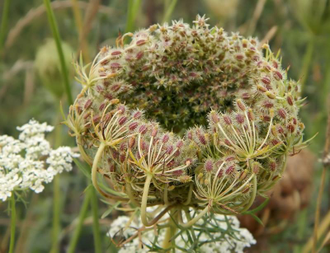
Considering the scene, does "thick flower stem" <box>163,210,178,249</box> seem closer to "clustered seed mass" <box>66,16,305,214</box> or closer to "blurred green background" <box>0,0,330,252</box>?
"clustered seed mass" <box>66,16,305,214</box>

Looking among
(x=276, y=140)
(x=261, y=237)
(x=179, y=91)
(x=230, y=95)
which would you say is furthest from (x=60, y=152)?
(x=261, y=237)

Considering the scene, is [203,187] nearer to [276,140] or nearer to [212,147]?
[212,147]

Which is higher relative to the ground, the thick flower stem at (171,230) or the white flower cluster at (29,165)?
the white flower cluster at (29,165)

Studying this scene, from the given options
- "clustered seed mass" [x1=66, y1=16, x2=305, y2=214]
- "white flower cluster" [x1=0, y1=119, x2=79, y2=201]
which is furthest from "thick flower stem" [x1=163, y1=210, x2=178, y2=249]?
"white flower cluster" [x1=0, y1=119, x2=79, y2=201]

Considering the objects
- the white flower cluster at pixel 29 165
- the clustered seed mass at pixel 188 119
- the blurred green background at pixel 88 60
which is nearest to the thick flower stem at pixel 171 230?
the clustered seed mass at pixel 188 119

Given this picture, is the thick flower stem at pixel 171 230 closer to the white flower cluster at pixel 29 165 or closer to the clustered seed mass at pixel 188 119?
the clustered seed mass at pixel 188 119

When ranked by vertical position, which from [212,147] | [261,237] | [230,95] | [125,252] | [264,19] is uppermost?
[264,19]

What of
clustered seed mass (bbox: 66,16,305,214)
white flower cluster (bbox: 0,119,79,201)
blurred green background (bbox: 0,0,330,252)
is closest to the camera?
clustered seed mass (bbox: 66,16,305,214)
